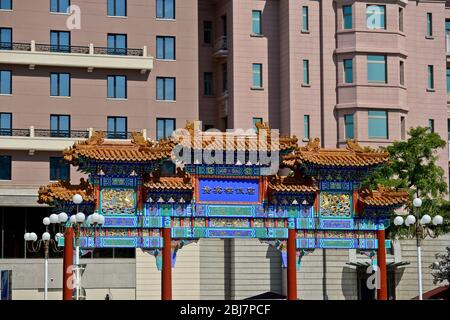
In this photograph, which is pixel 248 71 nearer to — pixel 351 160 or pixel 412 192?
pixel 412 192

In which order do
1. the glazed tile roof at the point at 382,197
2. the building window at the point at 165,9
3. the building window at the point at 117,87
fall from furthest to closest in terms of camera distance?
1. the building window at the point at 165,9
2. the building window at the point at 117,87
3. the glazed tile roof at the point at 382,197

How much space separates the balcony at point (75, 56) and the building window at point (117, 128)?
2.48m

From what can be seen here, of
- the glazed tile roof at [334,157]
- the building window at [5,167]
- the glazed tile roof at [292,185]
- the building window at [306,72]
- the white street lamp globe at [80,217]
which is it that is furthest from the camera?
the building window at [306,72]

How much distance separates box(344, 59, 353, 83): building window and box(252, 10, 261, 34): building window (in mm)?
4657

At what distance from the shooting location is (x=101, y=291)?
42344 mm

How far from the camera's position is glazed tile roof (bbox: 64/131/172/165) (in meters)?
25.0

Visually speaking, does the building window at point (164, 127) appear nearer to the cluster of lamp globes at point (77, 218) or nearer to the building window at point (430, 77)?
the building window at point (430, 77)

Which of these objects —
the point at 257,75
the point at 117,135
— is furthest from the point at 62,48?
the point at 257,75

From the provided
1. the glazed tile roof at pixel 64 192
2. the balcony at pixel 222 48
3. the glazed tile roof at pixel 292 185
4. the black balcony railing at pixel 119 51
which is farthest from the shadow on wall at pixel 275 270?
the glazed tile roof at pixel 64 192

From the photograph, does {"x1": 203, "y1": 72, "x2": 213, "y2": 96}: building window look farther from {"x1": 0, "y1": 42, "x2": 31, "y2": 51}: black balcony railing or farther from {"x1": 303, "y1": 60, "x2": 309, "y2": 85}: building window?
{"x1": 0, "y1": 42, "x2": 31, "y2": 51}: black balcony railing

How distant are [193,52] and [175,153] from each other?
1956cm

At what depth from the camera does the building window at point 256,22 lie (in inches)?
1784

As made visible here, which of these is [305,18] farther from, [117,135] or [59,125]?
[59,125]
